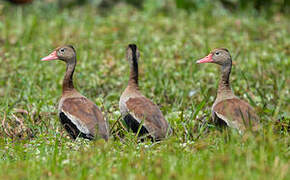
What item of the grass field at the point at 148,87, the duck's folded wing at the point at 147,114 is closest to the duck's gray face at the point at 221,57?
the grass field at the point at 148,87

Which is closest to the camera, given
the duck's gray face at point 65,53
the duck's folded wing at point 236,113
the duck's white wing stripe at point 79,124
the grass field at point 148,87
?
the grass field at point 148,87

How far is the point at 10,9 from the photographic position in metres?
11.2

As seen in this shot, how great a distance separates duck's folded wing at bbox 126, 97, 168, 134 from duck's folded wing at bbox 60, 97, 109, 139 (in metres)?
0.38

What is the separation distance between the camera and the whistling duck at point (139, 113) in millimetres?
5320

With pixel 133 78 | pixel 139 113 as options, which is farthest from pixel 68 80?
pixel 139 113

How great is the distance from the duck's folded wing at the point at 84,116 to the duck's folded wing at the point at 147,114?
1.26ft

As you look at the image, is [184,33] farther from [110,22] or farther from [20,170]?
[20,170]

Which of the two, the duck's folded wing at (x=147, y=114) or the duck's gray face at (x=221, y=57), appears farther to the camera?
the duck's gray face at (x=221, y=57)

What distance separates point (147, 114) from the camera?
5.45 m

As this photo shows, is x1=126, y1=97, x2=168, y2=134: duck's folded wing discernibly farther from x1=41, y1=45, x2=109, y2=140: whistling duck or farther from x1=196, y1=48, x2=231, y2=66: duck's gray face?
x1=196, y1=48, x2=231, y2=66: duck's gray face

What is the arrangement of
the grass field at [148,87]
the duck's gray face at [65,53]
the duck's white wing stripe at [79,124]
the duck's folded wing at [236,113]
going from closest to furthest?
1. the grass field at [148,87]
2. the duck's folded wing at [236,113]
3. the duck's white wing stripe at [79,124]
4. the duck's gray face at [65,53]

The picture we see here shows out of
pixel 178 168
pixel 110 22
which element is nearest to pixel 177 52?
pixel 110 22

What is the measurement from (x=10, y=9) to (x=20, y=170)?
25.5 feet

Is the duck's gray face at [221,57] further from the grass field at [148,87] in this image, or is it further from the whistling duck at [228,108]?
the grass field at [148,87]
